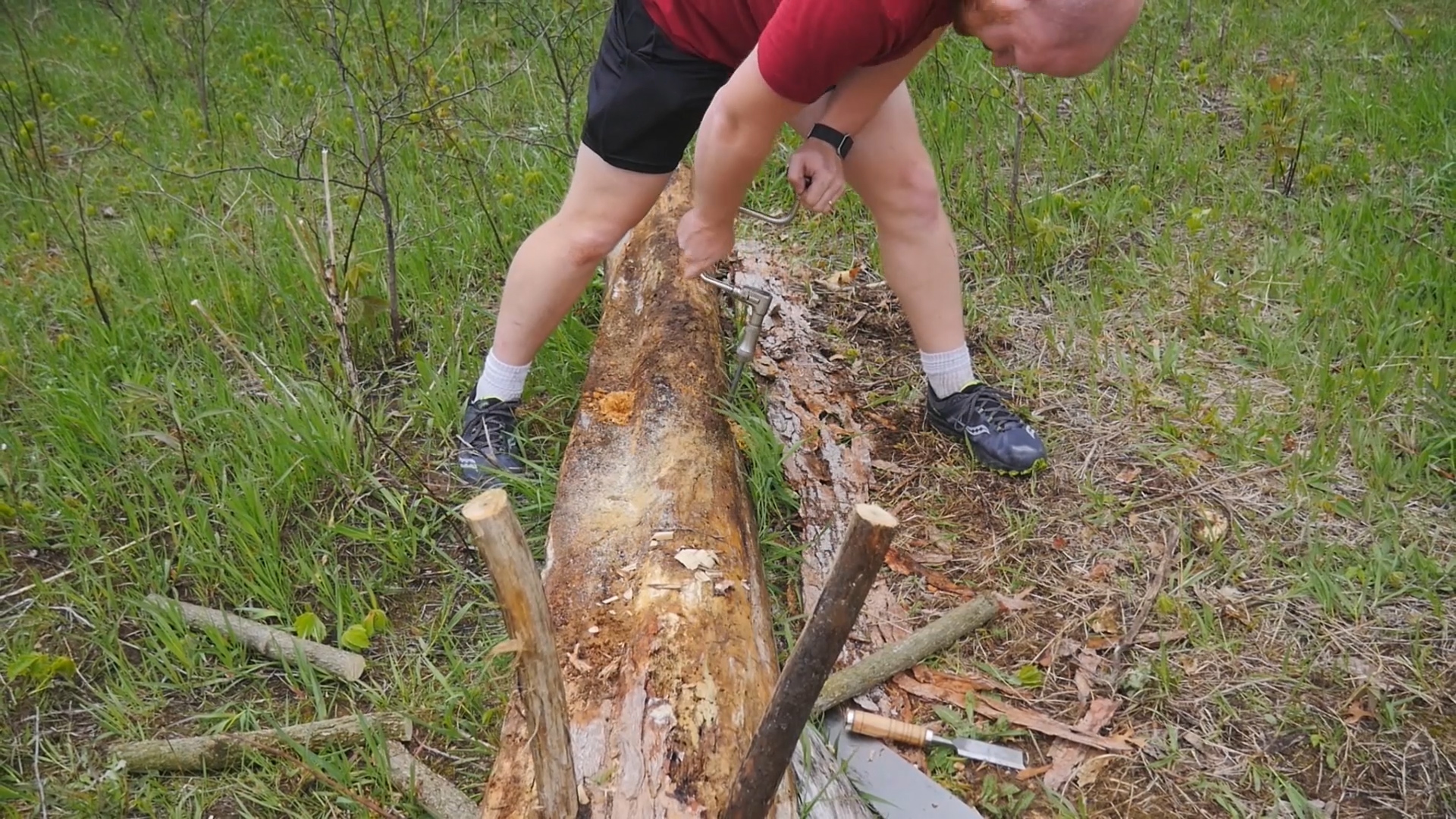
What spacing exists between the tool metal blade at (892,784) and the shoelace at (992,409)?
0.88 meters

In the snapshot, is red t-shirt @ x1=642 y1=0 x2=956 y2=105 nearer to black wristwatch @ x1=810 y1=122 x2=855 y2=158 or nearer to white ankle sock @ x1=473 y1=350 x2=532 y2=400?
black wristwatch @ x1=810 y1=122 x2=855 y2=158

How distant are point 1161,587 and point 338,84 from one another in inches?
144

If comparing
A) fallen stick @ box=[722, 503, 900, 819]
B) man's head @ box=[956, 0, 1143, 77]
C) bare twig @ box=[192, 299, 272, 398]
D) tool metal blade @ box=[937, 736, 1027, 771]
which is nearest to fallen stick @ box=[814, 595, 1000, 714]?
tool metal blade @ box=[937, 736, 1027, 771]

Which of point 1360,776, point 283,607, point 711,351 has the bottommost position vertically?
point 1360,776

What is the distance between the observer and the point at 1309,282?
8.69 ft

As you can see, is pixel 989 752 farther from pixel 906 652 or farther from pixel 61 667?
pixel 61 667

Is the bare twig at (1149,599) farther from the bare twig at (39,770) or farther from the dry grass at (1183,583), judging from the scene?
the bare twig at (39,770)

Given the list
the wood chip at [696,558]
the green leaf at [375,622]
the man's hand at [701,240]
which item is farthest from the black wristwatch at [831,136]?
the green leaf at [375,622]

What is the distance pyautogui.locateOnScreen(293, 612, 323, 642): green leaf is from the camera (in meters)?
1.94

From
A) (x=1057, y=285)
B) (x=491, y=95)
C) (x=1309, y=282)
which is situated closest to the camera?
(x=1309, y=282)

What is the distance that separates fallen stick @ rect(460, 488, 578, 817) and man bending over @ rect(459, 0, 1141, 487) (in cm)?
94

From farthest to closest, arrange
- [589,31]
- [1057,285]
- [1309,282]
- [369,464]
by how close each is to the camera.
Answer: [589,31], [1057,285], [1309,282], [369,464]

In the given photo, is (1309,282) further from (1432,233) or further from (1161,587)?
(1161,587)

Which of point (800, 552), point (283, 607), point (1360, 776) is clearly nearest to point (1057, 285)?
point (800, 552)
